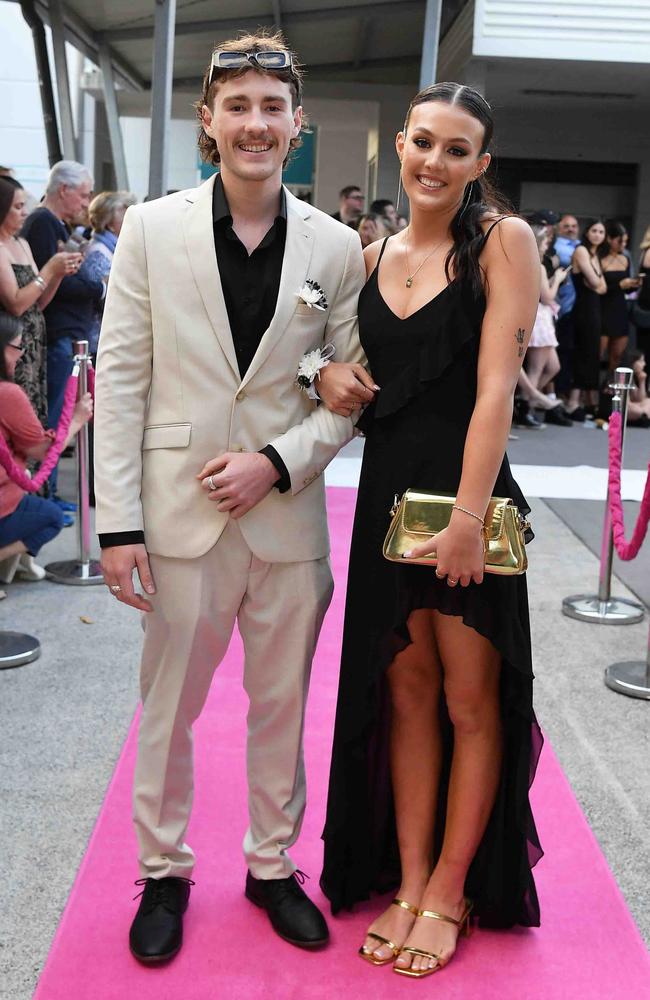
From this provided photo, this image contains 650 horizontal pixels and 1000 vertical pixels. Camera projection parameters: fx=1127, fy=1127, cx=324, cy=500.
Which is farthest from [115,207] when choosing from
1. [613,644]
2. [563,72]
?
[563,72]

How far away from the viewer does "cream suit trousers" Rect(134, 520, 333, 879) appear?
2496 millimetres

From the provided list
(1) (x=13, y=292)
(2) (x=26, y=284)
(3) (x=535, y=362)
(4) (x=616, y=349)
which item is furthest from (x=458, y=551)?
(4) (x=616, y=349)

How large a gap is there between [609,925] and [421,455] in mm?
1293

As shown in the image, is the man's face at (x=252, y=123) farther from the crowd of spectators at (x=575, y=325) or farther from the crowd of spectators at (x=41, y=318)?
the crowd of spectators at (x=575, y=325)

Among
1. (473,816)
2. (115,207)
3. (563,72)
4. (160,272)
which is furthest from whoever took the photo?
(563,72)

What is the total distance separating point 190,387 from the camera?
241cm

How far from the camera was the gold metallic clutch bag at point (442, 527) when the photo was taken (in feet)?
7.89

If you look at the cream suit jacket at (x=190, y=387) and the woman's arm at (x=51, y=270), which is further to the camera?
the woman's arm at (x=51, y=270)

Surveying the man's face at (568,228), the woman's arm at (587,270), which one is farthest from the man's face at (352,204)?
the woman's arm at (587,270)

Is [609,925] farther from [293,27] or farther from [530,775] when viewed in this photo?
Result: [293,27]

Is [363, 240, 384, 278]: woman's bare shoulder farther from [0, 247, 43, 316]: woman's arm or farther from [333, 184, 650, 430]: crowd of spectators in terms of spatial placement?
[333, 184, 650, 430]: crowd of spectators

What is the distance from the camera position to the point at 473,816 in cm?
261

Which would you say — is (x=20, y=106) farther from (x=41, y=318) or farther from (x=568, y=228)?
(x=41, y=318)

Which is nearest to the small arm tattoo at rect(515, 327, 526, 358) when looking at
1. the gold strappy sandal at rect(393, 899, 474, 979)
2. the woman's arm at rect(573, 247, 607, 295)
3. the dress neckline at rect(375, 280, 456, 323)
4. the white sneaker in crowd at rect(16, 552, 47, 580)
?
the dress neckline at rect(375, 280, 456, 323)
